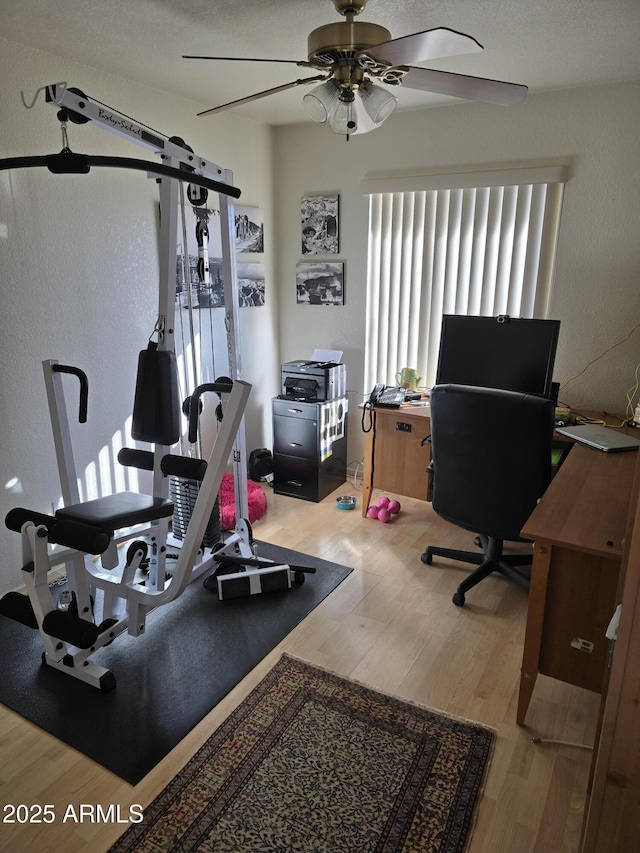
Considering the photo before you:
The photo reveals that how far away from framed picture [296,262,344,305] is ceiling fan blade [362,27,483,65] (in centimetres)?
227

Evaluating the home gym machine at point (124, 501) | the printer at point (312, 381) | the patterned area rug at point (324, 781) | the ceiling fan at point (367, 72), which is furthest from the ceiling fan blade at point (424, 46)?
the printer at point (312, 381)

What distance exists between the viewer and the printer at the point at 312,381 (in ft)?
12.3

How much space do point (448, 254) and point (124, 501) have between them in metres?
2.50

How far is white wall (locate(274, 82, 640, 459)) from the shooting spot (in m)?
2.99

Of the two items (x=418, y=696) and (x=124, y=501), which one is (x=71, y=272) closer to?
(x=124, y=501)

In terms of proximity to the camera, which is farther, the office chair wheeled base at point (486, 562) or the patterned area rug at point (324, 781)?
the office chair wheeled base at point (486, 562)

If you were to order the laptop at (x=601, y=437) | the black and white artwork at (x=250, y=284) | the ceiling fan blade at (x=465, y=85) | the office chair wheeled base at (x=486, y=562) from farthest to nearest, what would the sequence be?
the black and white artwork at (x=250, y=284)
the office chair wheeled base at (x=486, y=562)
the laptop at (x=601, y=437)
the ceiling fan blade at (x=465, y=85)

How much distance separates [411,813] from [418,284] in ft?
9.69

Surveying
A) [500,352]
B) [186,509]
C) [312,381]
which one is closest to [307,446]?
[312,381]

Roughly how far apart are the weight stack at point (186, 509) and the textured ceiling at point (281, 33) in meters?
2.00

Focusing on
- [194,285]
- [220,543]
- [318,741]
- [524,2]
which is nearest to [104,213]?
[194,285]

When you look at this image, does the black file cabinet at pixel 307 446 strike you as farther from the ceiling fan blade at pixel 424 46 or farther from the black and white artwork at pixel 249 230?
the ceiling fan blade at pixel 424 46

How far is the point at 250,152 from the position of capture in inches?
150

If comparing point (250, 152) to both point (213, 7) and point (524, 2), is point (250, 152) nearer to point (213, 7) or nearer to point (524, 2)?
point (213, 7)
